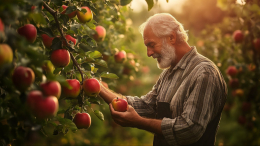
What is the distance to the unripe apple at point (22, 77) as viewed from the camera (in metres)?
0.83

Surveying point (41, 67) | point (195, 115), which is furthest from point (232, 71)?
point (41, 67)

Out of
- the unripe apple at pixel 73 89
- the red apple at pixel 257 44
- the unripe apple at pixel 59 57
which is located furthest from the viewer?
the red apple at pixel 257 44

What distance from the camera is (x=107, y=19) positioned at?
2.28 metres

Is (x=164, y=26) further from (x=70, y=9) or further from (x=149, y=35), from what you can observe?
(x=70, y=9)

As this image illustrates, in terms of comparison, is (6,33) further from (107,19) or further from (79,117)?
(107,19)

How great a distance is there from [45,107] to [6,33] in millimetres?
289

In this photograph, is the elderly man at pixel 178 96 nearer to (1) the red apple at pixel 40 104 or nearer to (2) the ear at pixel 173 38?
(2) the ear at pixel 173 38

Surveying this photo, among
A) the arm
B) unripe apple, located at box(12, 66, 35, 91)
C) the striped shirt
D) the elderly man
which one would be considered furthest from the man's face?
unripe apple, located at box(12, 66, 35, 91)

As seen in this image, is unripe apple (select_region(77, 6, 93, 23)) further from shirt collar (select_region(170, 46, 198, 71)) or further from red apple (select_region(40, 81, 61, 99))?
shirt collar (select_region(170, 46, 198, 71))

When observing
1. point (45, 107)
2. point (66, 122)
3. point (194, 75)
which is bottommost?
point (66, 122)

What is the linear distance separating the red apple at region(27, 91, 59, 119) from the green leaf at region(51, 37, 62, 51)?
0.32 metres

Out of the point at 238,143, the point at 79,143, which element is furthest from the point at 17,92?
the point at 238,143

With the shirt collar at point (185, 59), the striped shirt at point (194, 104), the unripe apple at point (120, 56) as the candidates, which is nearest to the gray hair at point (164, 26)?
the shirt collar at point (185, 59)

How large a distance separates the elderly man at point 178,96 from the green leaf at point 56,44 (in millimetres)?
A: 675
